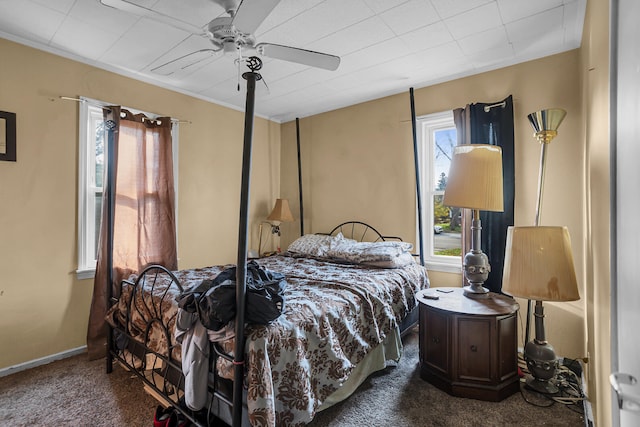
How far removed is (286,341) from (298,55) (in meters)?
1.75

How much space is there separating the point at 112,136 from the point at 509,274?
3.40 m

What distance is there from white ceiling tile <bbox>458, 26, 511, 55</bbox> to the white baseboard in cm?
417

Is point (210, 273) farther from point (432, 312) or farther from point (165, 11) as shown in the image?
point (165, 11)

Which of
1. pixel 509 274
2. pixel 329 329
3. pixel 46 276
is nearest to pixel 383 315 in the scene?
pixel 329 329

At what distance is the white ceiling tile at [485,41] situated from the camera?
2.42 m

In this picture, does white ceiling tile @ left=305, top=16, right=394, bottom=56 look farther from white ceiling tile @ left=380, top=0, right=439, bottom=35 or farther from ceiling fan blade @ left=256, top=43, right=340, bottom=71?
ceiling fan blade @ left=256, top=43, right=340, bottom=71

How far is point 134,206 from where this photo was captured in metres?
3.09

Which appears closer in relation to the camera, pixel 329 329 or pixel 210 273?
pixel 329 329

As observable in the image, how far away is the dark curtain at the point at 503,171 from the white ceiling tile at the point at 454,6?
0.97 metres

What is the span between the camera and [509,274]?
6.69 feet

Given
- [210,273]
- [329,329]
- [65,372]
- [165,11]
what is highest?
[165,11]

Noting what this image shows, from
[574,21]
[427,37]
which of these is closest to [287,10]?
[427,37]

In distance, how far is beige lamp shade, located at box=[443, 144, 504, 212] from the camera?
7.10ft

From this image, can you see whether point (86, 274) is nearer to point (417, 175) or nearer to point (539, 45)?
point (417, 175)
